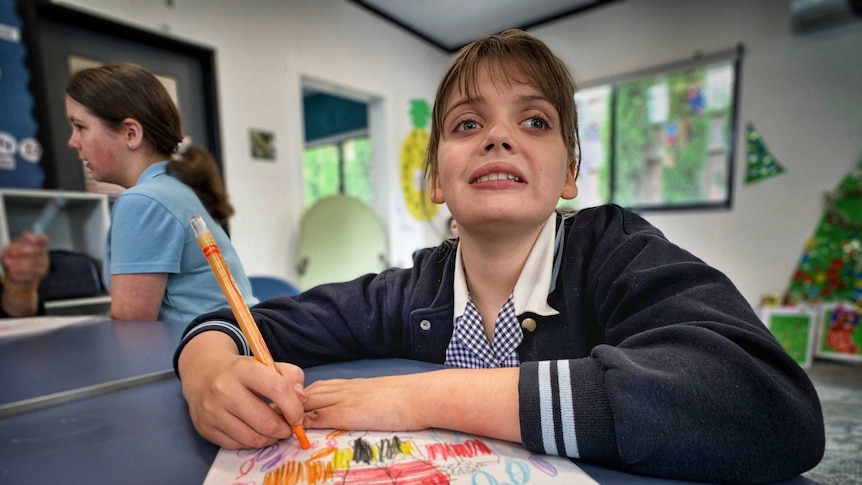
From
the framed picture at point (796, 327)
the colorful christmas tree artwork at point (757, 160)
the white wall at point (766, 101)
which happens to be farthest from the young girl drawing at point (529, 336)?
the colorful christmas tree artwork at point (757, 160)

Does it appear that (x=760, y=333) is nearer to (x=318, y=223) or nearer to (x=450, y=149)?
(x=450, y=149)

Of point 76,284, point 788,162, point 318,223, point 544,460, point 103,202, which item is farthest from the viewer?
point 788,162

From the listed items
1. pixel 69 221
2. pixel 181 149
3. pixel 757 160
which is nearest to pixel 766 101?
pixel 757 160

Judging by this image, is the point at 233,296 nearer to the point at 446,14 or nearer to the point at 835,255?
the point at 446,14

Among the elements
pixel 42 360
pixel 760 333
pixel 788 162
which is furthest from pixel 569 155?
pixel 788 162

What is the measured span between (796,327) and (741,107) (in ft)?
4.27

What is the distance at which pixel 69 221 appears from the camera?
1.46 feet

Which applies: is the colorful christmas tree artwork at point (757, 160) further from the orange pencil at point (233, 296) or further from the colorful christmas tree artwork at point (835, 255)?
the orange pencil at point (233, 296)

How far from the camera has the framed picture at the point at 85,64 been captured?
40 centimetres

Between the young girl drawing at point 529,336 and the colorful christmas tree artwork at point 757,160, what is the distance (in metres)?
2.51

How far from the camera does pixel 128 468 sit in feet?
0.87

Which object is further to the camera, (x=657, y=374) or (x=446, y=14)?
(x=446, y=14)

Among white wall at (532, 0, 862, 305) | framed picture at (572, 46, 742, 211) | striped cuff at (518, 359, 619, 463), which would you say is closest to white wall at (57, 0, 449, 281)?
striped cuff at (518, 359, 619, 463)

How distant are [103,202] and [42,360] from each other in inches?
12.6
